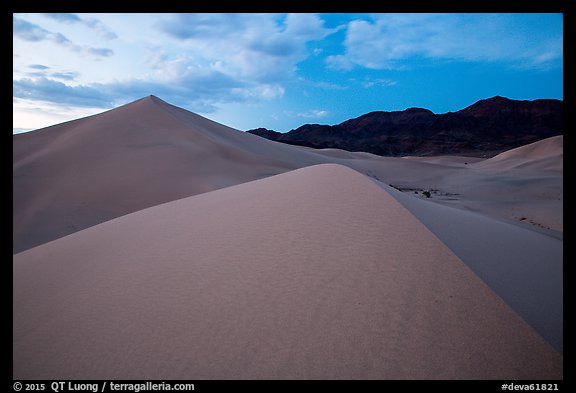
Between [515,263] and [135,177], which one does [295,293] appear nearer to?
[515,263]

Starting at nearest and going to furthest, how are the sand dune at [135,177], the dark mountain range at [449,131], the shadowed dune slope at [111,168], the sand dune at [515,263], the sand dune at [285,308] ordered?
the sand dune at [285,308], the sand dune at [515,263], the sand dune at [135,177], the shadowed dune slope at [111,168], the dark mountain range at [449,131]

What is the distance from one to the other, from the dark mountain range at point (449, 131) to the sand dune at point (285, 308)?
71.3m

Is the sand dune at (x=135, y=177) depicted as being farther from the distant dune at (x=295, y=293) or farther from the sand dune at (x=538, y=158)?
the distant dune at (x=295, y=293)

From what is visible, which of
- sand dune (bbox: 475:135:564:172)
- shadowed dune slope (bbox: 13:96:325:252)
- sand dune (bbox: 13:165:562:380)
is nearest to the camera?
sand dune (bbox: 13:165:562:380)

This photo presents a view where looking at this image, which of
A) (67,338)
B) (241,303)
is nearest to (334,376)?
(241,303)

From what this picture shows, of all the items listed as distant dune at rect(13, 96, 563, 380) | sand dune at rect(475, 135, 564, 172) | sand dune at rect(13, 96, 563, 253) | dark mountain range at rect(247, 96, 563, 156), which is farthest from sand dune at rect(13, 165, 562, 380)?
dark mountain range at rect(247, 96, 563, 156)

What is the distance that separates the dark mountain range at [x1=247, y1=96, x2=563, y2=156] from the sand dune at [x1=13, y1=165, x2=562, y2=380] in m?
71.3

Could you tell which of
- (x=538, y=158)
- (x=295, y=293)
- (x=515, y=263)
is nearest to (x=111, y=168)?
(x=295, y=293)

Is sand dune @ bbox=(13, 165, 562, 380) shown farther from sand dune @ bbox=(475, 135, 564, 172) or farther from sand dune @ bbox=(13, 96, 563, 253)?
sand dune @ bbox=(475, 135, 564, 172)

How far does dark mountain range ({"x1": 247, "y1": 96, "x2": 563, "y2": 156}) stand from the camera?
7512cm

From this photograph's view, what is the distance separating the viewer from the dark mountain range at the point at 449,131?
75.1m

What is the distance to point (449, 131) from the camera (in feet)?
295

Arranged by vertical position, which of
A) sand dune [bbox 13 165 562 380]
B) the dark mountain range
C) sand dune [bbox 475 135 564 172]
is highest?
the dark mountain range

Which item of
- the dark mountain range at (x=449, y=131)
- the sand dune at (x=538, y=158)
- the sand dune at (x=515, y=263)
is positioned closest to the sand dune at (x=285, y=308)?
the sand dune at (x=515, y=263)
